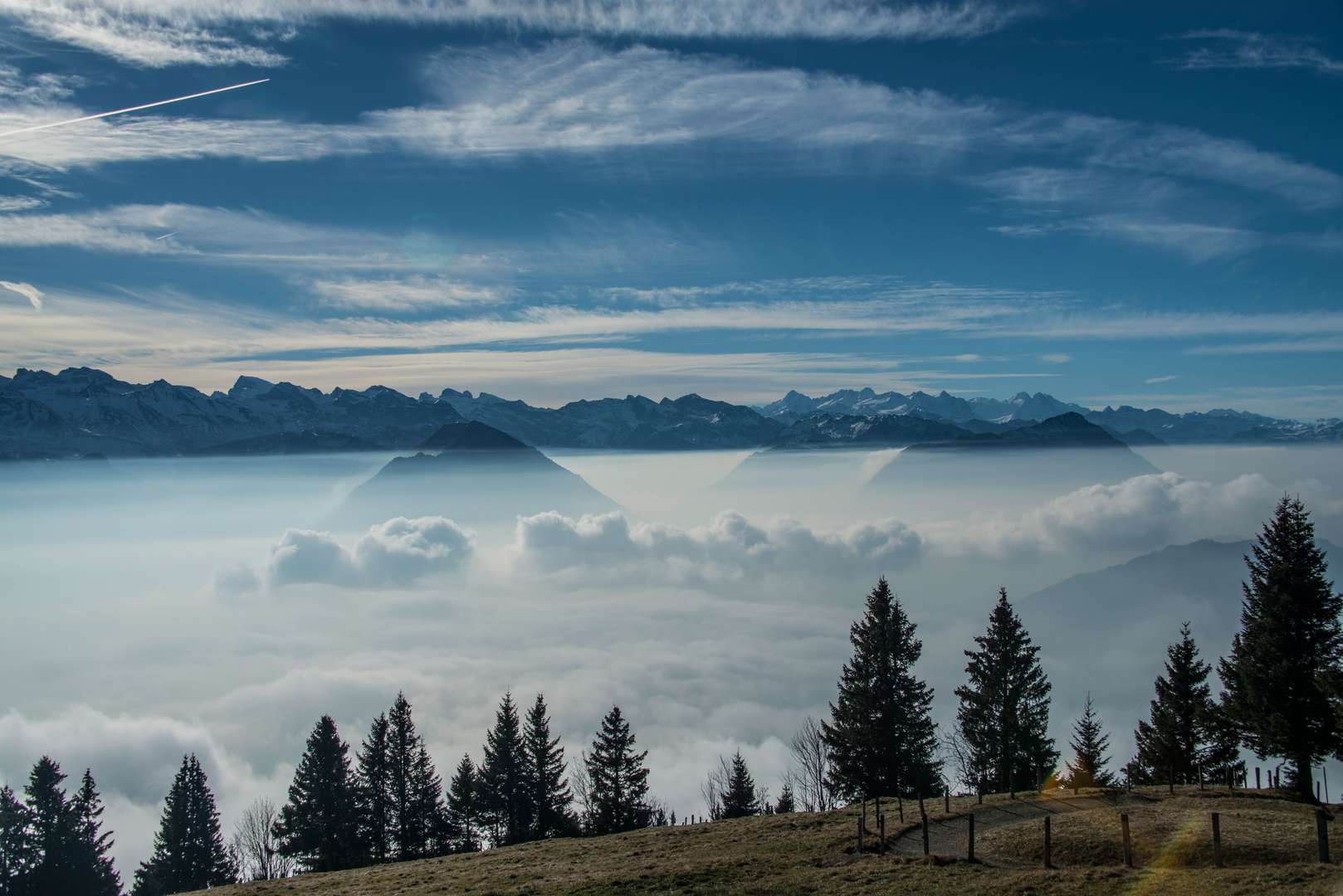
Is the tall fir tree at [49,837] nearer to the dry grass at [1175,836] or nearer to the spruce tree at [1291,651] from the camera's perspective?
the dry grass at [1175,836]

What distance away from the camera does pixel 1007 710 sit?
47.8m

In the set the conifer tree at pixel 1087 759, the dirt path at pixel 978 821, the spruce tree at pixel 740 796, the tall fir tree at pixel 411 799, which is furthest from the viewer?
the spruce tree at pixel 740 796

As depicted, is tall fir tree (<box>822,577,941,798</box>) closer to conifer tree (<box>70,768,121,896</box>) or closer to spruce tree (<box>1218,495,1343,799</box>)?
spruce tree (<box>1218,495,1343,799</box>)

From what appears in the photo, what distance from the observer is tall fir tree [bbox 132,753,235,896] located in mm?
62625

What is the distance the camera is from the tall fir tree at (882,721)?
46438mm

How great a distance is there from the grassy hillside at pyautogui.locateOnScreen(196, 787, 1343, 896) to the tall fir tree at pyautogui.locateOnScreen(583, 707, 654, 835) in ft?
88.5

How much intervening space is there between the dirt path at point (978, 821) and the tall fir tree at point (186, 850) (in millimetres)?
66926

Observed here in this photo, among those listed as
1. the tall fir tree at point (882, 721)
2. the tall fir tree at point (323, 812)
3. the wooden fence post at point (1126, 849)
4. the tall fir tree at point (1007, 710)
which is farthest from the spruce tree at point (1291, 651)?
the tall fir tree at point (323, 812)

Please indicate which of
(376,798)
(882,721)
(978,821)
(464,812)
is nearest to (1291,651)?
(978,821)

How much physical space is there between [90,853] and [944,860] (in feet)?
249

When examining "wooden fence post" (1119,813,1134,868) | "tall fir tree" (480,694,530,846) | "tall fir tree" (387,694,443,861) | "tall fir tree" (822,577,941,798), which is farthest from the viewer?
"tall fir tree" (480,694,530,846)

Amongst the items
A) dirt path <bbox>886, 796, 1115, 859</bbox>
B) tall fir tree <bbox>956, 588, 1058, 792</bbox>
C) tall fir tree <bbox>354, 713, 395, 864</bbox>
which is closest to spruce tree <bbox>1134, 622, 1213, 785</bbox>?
tall fir tree <bbox>956, 588, 1058, 792</bbox>

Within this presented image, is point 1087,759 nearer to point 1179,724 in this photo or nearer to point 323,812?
point 1179,724

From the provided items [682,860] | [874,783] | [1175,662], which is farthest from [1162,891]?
[1175,662]
